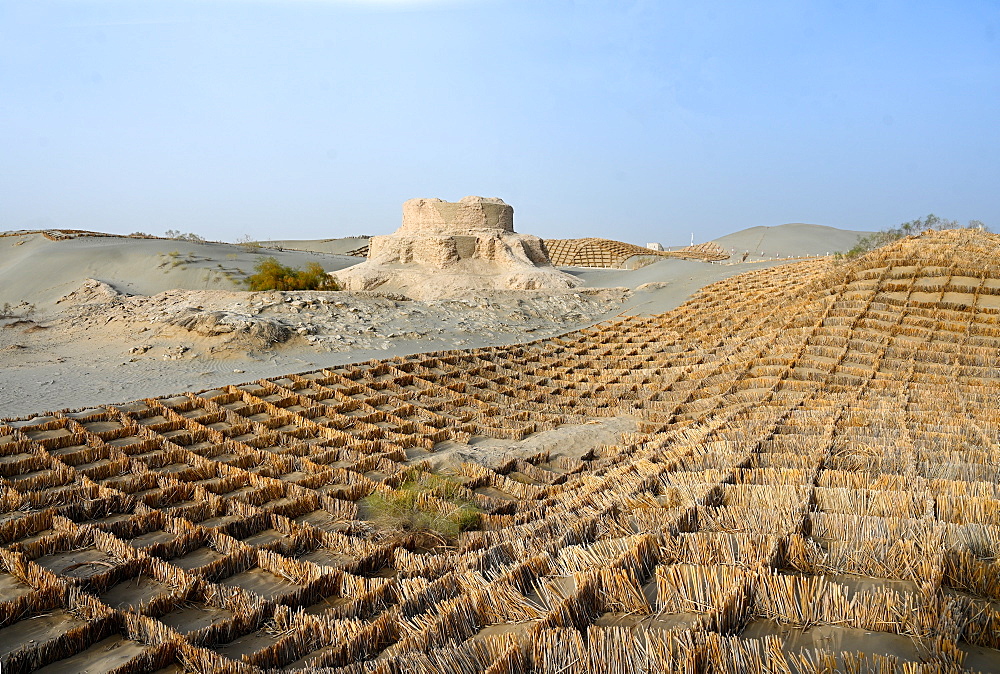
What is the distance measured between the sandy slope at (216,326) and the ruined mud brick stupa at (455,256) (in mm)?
822

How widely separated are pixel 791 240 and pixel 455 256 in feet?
55.8

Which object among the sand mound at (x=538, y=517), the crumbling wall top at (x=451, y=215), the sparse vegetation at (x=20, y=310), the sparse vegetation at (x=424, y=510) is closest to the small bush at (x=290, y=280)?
the crumbling wall top at (x=451, y=215)

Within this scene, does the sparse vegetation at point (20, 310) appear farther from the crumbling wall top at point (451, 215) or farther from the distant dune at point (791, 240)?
the distant dune at point (791, 240)

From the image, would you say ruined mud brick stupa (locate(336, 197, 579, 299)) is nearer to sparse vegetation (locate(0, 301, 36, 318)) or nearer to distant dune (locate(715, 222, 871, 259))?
sparse vegetation (locate(0, 301, 36, 318))

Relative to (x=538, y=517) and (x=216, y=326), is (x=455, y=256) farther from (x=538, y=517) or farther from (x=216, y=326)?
(x=538, y=517)

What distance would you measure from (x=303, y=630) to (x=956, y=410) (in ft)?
8.99

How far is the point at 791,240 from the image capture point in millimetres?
22781

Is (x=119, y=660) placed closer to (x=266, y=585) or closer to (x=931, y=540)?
(x=266, y=585)

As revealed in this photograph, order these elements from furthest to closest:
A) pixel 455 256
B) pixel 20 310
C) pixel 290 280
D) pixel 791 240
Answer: pixel 791 240, pixel 455 256, pixel 290 280, pixel 20 310

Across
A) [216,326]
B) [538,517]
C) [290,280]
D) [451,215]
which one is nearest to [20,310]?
[290,280]

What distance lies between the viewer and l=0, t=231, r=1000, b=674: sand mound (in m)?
1.14

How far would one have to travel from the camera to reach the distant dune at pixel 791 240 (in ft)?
70.6

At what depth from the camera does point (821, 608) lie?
1.12 meters

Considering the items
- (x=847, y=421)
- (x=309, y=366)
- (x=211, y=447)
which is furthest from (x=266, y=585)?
(x=309, y=366)
